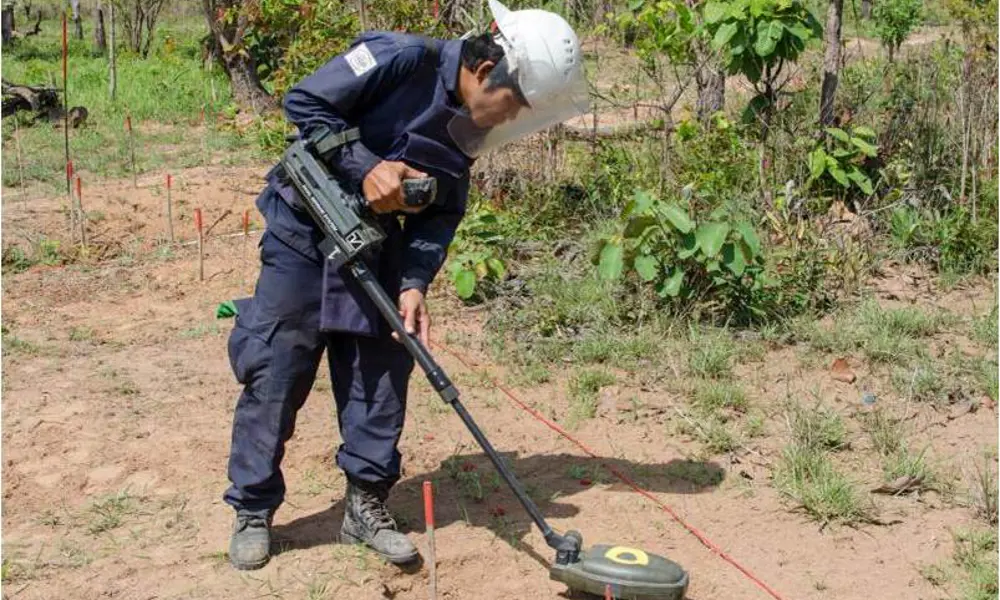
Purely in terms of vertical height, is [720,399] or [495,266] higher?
[495,266]

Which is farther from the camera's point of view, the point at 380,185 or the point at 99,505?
the point at 99,505

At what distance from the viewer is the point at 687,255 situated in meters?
5.17

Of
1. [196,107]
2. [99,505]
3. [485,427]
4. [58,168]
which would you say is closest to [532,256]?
[485,427]

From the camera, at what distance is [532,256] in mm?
6258

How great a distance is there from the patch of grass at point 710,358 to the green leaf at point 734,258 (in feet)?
1.07

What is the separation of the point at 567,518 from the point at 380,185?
4.59ft

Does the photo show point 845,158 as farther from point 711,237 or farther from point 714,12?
point 711,237

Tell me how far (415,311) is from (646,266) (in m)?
2.01

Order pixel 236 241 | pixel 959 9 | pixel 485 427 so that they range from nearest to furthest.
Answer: pixel 485 427
pixel 959 9
pixel 236 241

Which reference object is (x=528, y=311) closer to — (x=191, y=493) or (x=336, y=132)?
(x=191, y=493)

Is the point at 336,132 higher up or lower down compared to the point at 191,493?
higher up

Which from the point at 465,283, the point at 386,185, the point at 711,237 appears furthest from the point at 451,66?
the point at 465,283

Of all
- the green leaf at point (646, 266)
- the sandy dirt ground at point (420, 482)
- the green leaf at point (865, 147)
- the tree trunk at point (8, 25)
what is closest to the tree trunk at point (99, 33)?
the tree trunk at point (8, 25)

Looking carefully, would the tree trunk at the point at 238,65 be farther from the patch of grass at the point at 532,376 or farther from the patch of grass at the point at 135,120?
the patch of grass at the point at 532,376
